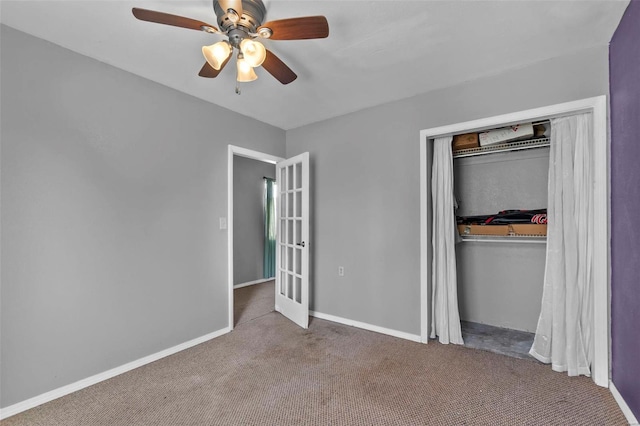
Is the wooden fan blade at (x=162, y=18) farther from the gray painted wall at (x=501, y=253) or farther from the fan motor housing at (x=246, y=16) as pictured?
the gray painted wall at (x=501, y=253)

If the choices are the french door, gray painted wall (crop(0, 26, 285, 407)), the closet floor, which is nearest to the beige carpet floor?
the closet floor

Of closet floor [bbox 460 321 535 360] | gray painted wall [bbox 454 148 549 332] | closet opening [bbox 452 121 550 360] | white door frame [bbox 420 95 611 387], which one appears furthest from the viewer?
gray painted wall [bbox 454 148 549 332]

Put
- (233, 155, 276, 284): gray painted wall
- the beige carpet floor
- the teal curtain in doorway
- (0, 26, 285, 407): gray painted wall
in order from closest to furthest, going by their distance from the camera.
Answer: the beige carpet floor, (0, 26, 285, 407): gray painted wall, (233, 155, 276, 284): gray painted wall, the teal curtain in doorway

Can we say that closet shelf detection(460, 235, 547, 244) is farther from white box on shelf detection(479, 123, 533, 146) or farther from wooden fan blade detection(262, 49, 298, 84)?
wooden fan blade detection(262, 49, 298, 84)

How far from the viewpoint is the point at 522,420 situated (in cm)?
180

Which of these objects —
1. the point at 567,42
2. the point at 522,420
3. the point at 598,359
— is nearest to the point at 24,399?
the point at 522,420

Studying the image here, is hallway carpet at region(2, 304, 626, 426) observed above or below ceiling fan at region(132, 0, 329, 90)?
below

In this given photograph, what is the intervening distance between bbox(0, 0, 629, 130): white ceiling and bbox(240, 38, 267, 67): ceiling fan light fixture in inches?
10.4

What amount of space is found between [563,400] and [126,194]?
349cm

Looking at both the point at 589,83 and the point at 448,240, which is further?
the point at 448,240

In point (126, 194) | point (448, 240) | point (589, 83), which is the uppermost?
point (589, 83)

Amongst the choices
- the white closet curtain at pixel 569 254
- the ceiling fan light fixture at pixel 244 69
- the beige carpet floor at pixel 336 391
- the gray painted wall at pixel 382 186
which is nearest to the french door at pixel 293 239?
the gray painted wall at pixel 382 186

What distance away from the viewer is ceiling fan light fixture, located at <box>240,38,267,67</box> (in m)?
1.63

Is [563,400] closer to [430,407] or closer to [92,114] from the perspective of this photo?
[430,407]
